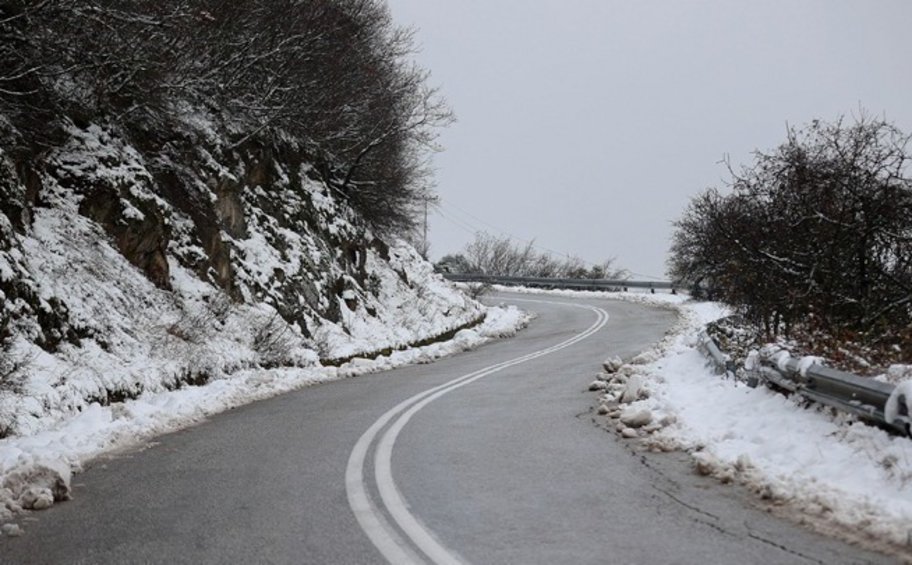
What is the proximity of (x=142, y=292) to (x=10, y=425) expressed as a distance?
17.9 feet

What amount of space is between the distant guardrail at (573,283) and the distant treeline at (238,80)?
21185 mm

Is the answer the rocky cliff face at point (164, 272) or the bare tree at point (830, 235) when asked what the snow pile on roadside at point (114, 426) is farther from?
the bare tree at point (830, 235)

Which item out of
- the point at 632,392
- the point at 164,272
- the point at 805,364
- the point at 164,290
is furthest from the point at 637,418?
the point at 164,272

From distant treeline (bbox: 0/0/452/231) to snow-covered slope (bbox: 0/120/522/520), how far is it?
2.28ft

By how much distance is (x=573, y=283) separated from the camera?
48844 mm

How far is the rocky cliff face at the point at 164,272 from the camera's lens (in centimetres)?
955

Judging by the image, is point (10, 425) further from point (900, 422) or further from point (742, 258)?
point (742, 258)

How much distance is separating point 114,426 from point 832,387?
24.7 feet

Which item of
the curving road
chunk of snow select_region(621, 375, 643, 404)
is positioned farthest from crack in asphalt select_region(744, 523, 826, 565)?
chunk of snow select_region(621, 375, 643, 404)

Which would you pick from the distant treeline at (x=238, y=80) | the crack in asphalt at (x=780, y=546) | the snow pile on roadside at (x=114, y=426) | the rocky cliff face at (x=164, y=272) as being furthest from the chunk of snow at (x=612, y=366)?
the distant treeline at (x=238, y=80)

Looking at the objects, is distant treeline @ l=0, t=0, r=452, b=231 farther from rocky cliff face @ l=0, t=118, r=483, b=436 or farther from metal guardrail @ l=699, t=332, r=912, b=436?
metal guardrail @ l=699, t=332, r=912, b=436

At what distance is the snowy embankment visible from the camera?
185 inches

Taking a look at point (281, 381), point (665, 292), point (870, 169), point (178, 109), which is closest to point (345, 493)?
point (281, 381)

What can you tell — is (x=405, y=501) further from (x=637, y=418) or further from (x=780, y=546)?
(x=637, y=418)
